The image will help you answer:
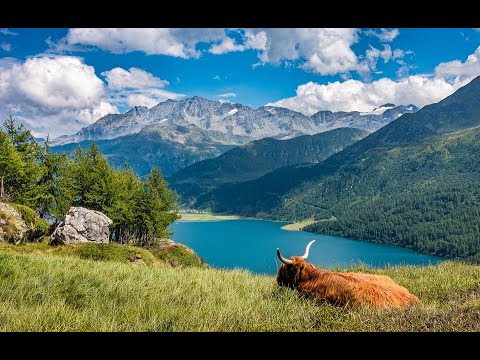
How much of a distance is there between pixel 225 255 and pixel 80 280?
16003 cm

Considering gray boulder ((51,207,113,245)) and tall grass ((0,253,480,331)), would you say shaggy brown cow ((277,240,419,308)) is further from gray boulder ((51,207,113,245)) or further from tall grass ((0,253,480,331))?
gray boulder ((51,207,113,245))

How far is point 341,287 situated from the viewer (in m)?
7.45

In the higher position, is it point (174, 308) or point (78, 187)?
point (78, 187)

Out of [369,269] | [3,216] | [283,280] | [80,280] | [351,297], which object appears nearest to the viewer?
[80,280]

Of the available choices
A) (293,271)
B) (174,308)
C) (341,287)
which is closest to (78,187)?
(293,271)

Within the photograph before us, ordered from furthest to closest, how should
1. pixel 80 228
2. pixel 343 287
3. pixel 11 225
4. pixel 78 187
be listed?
1. pixel 78 187
2. pixel 80 228
3. pixel 11 225
4. pixel 343 287

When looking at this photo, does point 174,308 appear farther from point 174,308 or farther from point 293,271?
point 293,271

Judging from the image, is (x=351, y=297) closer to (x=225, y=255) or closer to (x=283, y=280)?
(x=283, y=280)

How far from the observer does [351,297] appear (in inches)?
281

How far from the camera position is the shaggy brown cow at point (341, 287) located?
23.4 ft

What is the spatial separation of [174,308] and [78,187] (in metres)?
51.4
